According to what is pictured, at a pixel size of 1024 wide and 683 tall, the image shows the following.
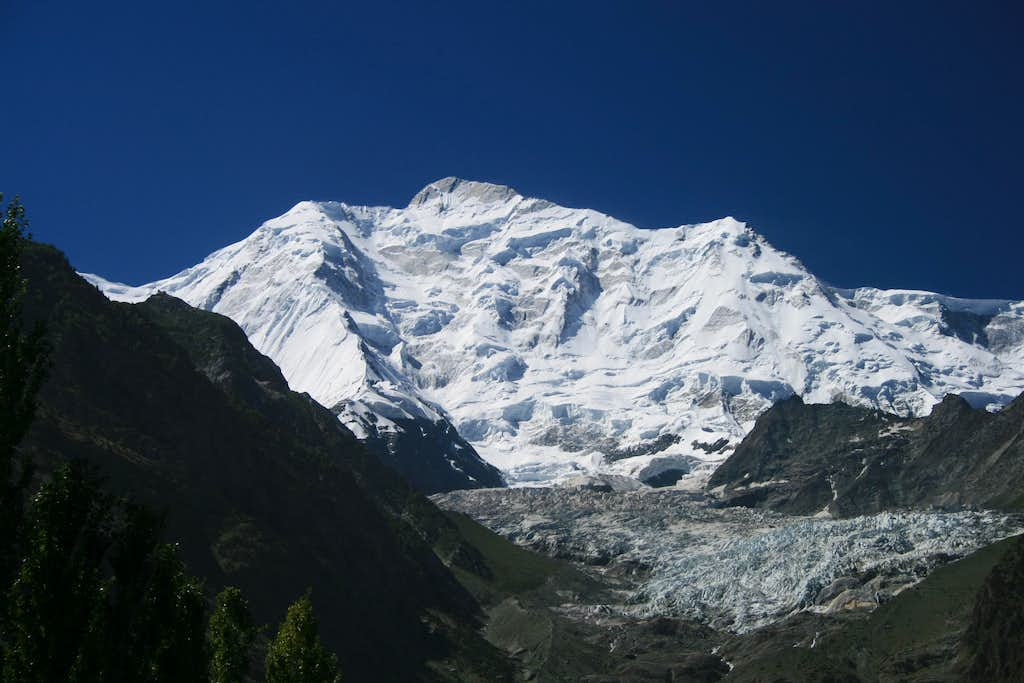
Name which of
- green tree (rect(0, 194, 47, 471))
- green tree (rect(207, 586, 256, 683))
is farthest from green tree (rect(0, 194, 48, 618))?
Answer: green tree (rect(207, 586, 256, 683))

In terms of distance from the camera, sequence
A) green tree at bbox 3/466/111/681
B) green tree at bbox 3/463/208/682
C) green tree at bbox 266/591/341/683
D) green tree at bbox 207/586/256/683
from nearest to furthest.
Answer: green tree at bbox 3/466/111/681 → green tree at bbox 3/463/208/682 → green tree at bbox 207/586/256/683 → green tree at bbox 266/591/341/683

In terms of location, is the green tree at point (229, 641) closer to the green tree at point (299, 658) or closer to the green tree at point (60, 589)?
the green tree at point (299, 658)

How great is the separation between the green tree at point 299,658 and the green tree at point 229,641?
198cm

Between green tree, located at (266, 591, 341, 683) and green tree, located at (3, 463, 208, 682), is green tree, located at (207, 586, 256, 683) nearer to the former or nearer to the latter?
green tree, located at (266, 591, 341, 683)

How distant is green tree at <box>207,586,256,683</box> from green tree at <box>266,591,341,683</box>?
1.98m

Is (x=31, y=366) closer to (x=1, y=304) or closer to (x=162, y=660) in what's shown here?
(x=1, y=304)

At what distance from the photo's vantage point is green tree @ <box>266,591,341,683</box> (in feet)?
245

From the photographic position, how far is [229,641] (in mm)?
74438

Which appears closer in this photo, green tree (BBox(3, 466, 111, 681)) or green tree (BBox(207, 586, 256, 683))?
green tree (BBox(3, 466, 111, 681))

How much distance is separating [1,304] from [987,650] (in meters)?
184

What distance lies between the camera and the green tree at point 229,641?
73.8 m

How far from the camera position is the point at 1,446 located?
183 feet

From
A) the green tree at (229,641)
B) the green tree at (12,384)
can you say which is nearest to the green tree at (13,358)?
the green tree at (12,384)

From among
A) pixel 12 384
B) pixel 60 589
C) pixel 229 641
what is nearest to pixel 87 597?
pixel 60 589
